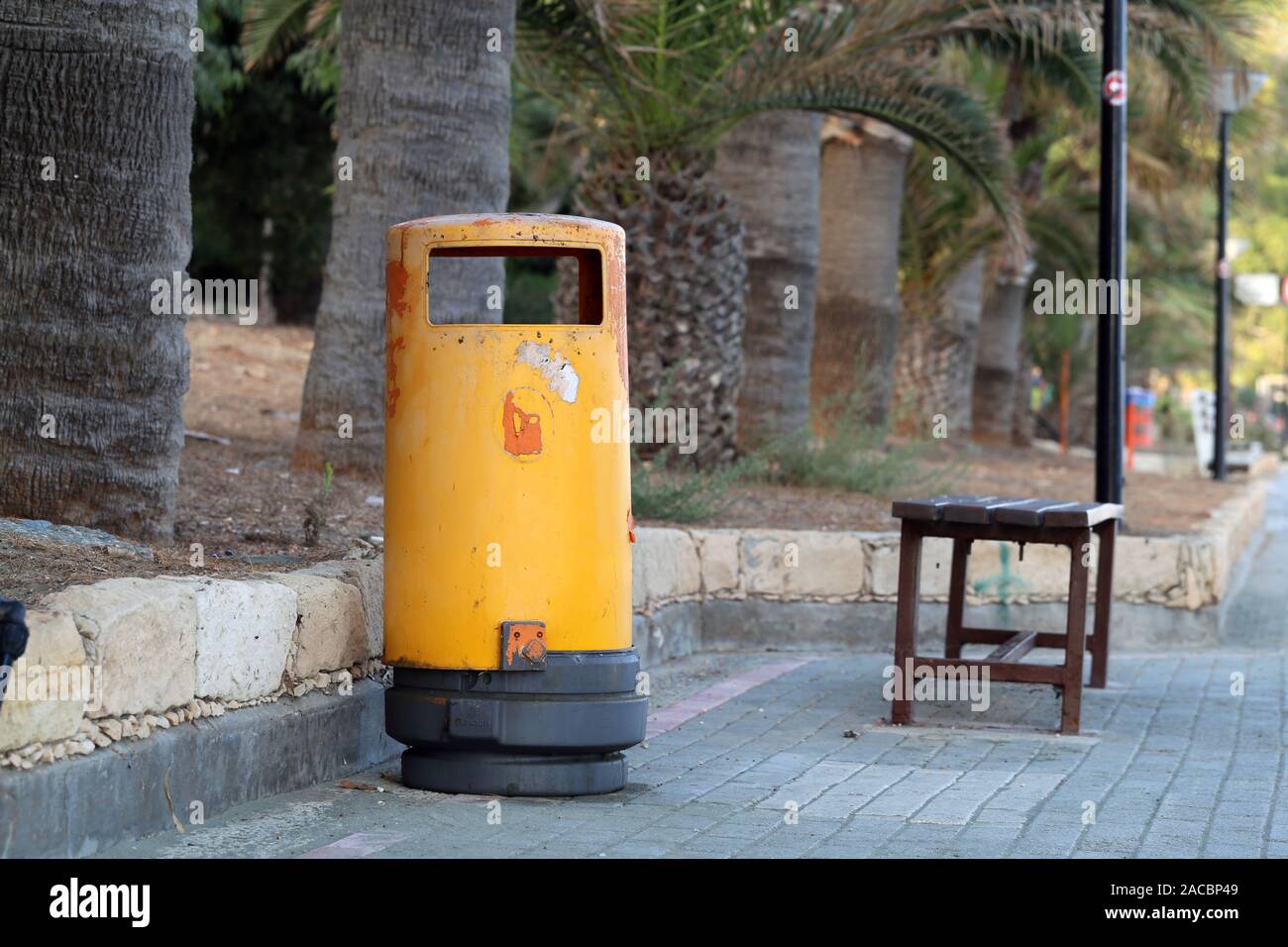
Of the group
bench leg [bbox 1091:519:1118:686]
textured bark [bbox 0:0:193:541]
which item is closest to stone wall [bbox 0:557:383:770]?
textured bark [bbox 0:0:193:541]

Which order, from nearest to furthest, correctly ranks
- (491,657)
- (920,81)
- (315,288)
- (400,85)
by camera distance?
(491,657), (400,85), (920,81), (315,288)

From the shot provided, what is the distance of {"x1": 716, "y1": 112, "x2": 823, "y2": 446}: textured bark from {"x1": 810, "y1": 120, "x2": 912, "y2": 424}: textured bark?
9.48 feet

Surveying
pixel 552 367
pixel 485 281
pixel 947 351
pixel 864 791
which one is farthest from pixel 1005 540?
pixel 947 351

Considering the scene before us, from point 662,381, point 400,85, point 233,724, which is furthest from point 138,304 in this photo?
point 662,381

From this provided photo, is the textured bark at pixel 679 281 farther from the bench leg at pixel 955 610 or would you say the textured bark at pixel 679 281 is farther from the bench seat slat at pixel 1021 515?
the bench seat slat at pixel 1021 515

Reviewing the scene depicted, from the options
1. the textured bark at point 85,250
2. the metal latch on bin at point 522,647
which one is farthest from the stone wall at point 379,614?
the textured bark at point 85,250

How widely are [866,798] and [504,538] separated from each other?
1433 mm

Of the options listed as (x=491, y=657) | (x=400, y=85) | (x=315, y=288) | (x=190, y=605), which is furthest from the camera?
(x=315, y=288)

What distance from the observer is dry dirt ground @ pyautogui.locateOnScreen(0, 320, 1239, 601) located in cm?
546

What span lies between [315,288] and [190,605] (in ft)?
54.5

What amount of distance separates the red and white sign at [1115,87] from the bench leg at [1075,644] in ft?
11.9

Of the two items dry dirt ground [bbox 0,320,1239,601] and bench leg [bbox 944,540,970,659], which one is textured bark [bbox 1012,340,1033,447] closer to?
dry dirt ground [bbox 0,320,1239,601]

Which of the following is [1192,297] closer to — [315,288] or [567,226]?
[315,288]

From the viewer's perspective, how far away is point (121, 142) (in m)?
5.84
